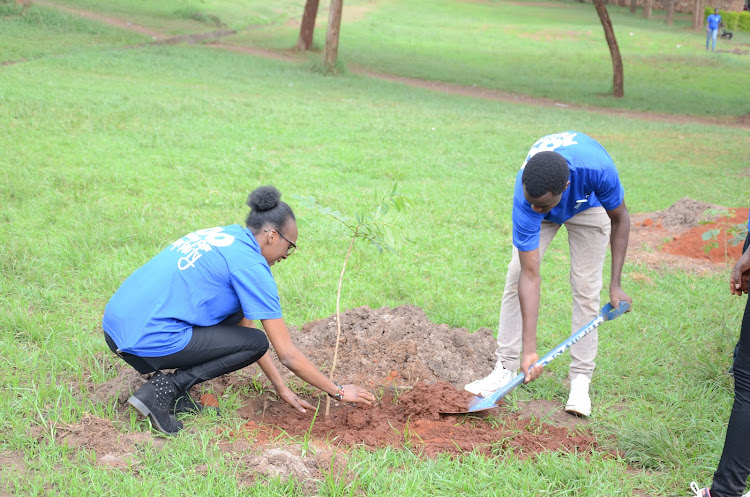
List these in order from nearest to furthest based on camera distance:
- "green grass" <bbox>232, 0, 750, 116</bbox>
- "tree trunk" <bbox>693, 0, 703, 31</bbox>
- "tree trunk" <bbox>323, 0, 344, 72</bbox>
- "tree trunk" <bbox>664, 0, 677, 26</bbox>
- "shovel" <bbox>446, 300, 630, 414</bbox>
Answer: "shovel" <bbox>446, 300, 630, 414</bbox> < "tree trunk" <bbox>323, 0, 344, 72</bbox> < "green grass" <bbox>232, 0, 750, 116</bbox> < "tree trunk" <bbox>693, 0, 703, 31</bbox> < "tree trunk" <bbox>664, 0, 677, 26</bbox>

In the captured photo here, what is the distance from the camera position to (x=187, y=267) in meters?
3.01

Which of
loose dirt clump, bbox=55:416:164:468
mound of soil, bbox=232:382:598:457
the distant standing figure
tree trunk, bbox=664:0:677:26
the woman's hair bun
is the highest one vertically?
tree trunk, bbox=664:0:677:26

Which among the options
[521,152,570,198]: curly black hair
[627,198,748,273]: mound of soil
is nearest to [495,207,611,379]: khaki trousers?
[521,152,570,198]: curly black hair

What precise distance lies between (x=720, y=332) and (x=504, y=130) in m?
7.67

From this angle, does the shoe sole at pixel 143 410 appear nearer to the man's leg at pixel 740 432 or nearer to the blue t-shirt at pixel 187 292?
the blue t-shirt at pixel 187 292

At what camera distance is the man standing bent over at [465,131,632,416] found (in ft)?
9.98

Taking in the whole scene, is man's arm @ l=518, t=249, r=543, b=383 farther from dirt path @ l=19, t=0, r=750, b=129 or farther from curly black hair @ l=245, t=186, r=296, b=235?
dirt path @ l=19, t=0, r=750, b=129

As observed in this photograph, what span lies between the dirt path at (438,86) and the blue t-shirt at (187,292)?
11.3 m

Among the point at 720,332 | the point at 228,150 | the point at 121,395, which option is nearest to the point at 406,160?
the point at 228,150

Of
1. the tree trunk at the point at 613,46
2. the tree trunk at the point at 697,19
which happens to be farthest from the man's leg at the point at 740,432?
the tree trunk at the point at 697,19

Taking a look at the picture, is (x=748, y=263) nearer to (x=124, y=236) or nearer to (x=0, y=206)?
(x=124, y=236)

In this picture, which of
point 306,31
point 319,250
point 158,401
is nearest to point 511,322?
point 158,401

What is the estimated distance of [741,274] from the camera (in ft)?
9.87

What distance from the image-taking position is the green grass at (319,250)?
2.97 metres
